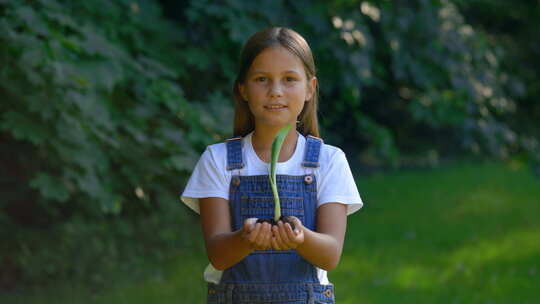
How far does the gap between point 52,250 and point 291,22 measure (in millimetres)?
2160

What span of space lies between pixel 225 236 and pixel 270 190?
0.20m

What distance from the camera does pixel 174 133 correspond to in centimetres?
427

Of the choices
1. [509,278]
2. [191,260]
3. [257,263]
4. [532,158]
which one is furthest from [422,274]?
[257,263]

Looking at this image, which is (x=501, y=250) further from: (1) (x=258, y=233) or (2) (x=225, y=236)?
(1) (x=258, y=233)

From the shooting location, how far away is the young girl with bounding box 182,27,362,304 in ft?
6.97

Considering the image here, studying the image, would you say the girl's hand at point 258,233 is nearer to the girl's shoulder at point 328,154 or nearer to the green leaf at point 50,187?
the girl's shoulder at point 328,154

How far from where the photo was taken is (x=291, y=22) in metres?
4.89

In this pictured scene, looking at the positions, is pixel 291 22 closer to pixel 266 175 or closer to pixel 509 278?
pixel 509 278

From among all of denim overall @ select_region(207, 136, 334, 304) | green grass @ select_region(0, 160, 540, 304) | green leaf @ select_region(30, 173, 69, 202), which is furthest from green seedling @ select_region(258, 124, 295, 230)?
green grass @ select_region(0, 160, 540, 304)

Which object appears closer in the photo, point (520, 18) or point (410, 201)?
point (410, 201)

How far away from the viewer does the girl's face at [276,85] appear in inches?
85.4

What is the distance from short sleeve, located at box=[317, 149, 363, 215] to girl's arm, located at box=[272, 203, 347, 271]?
20 mm

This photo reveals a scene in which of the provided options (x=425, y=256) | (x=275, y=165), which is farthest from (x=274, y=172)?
(x=425, y=256)

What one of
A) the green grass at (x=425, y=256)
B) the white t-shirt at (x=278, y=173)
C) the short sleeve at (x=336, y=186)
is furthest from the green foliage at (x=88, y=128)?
the short sleeve at (x=336, y=186)
